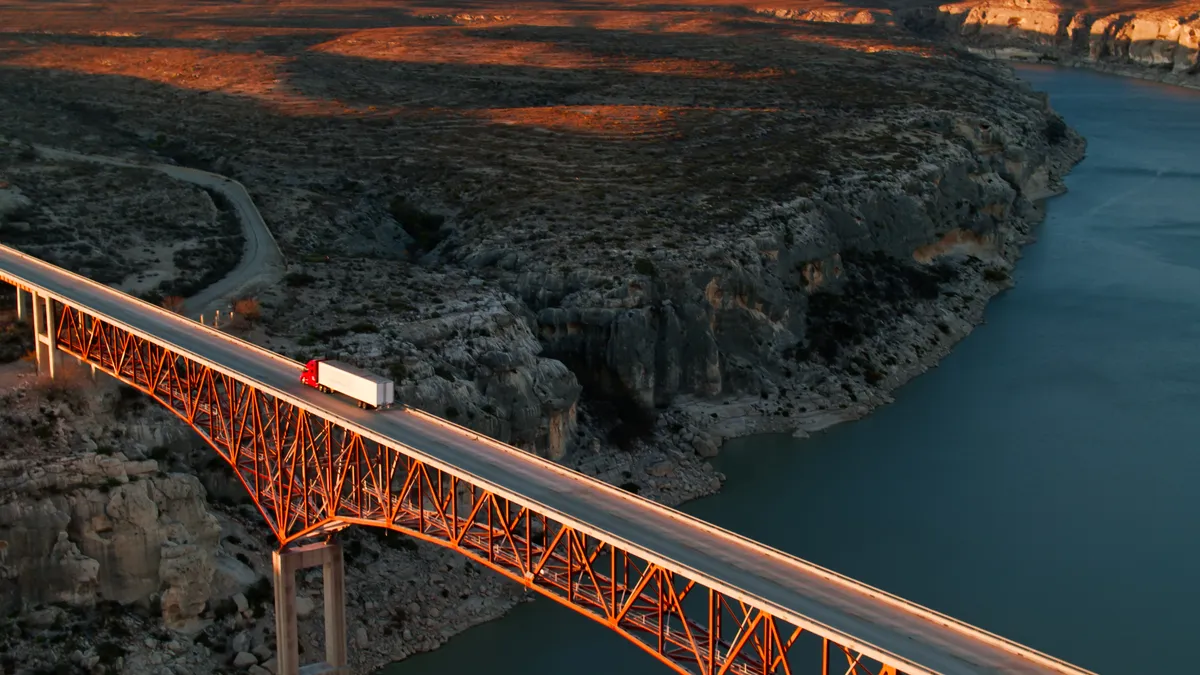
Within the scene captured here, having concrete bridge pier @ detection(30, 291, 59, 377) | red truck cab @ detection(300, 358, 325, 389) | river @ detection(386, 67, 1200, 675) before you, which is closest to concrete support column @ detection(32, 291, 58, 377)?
concrete bridge pier @ detection(30, 291, 59, 377)

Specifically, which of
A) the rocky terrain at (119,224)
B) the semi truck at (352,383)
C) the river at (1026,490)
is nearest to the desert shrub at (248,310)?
the rocky terrain at (119,224)

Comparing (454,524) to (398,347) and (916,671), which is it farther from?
(398,347)

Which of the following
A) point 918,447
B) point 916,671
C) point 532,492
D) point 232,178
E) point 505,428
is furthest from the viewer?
point 232,178

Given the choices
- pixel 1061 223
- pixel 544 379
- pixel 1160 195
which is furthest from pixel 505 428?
pixel 1160 195

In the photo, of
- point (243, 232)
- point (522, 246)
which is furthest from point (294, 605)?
point (243, 232)

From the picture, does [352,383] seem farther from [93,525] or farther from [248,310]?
[248,310]

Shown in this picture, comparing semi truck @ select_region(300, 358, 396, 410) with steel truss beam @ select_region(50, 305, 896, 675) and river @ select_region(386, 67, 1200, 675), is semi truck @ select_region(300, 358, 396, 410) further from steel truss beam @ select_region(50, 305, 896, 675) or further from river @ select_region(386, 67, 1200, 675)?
river @ select_region(386, 67, 1200, 675)
